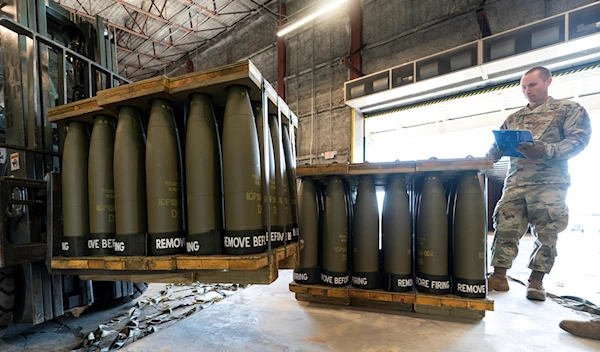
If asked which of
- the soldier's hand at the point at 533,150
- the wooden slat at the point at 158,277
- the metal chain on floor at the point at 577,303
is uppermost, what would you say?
the soldier's hand at the point at 533,150

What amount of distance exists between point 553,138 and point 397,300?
7.04ft

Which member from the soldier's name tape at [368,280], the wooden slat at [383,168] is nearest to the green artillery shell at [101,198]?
the wooden slat at [383,168]

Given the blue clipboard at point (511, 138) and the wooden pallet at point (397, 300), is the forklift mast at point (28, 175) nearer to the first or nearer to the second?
the wooden pallet at point (397, 300)

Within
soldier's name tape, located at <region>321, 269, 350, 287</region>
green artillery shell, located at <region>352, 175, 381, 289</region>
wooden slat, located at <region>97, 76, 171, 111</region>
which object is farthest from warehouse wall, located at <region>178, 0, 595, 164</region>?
wooden slat, located at <region>97, 76, 171, 111</region>

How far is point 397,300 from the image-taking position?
241cm

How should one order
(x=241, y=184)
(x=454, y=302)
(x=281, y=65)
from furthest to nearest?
(x=281, y=65)
(x=454, y=302)
(x=241, y=184)

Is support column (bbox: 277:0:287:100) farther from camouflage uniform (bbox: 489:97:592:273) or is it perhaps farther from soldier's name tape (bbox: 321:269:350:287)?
soldier's name tape (bbox: 321:269:350:287)

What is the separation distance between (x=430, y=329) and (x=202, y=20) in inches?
406

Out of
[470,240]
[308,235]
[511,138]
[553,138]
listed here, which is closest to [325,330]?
[308,235]

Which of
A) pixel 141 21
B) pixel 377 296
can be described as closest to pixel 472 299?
pixel 377 296

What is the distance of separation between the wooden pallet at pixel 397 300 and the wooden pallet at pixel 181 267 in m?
0.95

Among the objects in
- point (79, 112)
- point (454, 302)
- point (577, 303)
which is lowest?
point (577, 303)

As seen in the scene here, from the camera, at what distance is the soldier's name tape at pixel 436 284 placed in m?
2.37

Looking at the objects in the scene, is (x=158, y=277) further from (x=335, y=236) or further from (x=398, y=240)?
(x=398, y=240)
